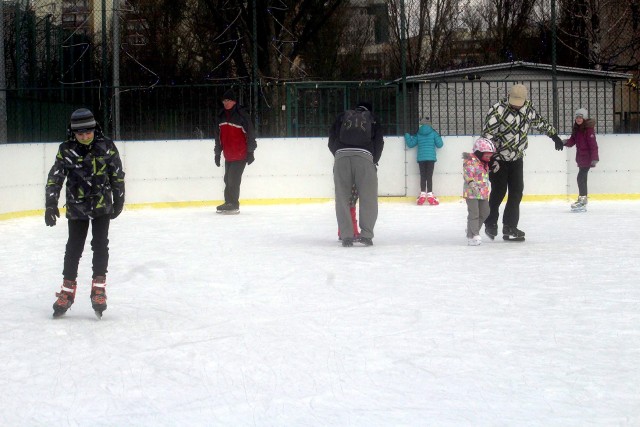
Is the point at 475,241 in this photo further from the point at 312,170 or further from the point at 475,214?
the point at 312,170

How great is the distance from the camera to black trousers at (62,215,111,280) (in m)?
7.20

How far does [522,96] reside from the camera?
36.2 feet

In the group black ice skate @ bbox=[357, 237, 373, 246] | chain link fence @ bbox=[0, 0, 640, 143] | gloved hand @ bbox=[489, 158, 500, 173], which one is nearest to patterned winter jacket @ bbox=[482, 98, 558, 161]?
gloved hand @ bbox=[489, 158, 500, 173]

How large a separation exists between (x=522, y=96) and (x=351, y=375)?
611 cm

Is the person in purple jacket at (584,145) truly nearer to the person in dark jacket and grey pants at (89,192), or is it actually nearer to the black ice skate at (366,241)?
the black ice skate at (366,241)

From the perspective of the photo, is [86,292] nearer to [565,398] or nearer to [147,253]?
[147,253]

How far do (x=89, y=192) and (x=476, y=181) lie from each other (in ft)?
15.6

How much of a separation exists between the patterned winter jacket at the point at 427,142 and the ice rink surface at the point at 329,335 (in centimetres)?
583

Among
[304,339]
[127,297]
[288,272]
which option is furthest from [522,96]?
[304,339]

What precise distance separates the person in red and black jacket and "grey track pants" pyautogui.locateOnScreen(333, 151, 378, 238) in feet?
14.0

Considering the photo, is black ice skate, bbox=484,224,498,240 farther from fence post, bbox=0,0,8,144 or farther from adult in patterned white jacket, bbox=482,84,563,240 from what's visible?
fence post, bbox=0,0,8,144

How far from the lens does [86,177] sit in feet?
23.4

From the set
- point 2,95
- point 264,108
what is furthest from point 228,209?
point 2,95

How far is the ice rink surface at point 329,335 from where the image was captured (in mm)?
4820
